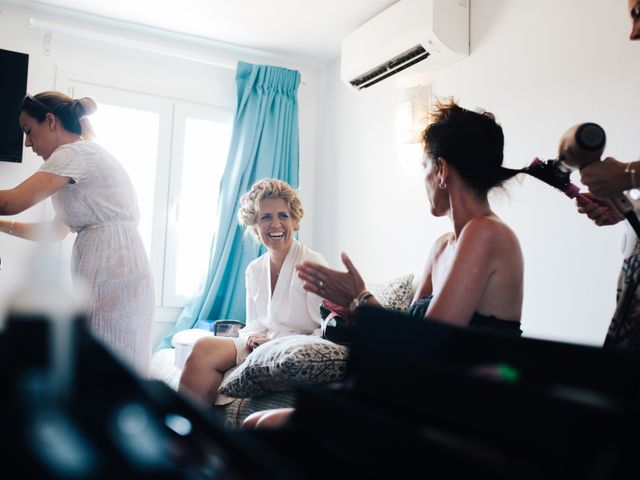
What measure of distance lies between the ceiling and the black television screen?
1.51 ft

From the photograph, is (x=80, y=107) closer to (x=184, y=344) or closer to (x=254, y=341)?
(x=254, y=341)

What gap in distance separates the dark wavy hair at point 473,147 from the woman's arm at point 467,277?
229mm

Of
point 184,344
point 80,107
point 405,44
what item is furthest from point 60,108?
point 405,44

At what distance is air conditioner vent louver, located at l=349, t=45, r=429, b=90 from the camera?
3.22 metres

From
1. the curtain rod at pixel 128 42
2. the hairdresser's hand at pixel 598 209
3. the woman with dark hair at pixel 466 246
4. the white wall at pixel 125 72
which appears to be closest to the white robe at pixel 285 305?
the woman with dark hair at pixel 466 246

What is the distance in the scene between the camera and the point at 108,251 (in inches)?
87.0

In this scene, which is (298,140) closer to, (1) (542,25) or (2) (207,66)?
(2) (207,66)

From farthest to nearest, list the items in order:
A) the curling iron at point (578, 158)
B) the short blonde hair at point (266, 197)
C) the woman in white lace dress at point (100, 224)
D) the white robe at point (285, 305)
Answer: the short blonde hair at point (266, 197) < the white robe at point (285, 305) < the woman in white lace dress at point (100, 224) < the curling iron at point (578, 158)

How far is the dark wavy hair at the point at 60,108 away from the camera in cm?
228

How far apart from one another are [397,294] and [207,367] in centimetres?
93

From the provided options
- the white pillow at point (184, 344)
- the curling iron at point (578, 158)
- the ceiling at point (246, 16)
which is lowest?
the white pillow at point (184, 344)

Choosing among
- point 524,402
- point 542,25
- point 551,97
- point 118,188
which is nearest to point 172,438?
point 524,402

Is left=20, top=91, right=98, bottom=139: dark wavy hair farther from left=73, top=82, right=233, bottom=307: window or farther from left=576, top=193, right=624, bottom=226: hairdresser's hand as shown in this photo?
left=576, top=193, right=624, bottom=226: hairdresser's hand

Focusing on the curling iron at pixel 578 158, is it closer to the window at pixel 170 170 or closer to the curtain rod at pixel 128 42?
the window at pixel 170 170
